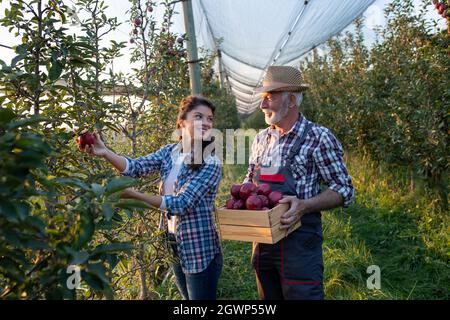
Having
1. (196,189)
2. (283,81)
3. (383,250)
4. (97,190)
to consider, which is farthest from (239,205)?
(383,250)

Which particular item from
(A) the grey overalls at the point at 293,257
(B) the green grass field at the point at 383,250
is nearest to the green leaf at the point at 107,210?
(A) the grey overalls at the point at 293,257

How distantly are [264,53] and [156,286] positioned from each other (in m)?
5.99

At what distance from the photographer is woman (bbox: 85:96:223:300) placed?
6.19 feet

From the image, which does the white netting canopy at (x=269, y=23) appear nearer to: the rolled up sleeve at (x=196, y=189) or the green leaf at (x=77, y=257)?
the rolled up sleeve at (x=196, y=189)

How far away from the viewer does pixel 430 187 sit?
4.37 m

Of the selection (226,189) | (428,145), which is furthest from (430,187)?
(226,189)

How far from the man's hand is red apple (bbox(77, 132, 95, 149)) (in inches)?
30.7

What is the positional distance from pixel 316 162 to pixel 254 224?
0.36 metres

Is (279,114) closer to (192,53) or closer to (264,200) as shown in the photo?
(264,200)

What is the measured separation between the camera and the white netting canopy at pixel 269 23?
609 centimetres

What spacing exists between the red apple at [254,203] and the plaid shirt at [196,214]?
0.67 feet

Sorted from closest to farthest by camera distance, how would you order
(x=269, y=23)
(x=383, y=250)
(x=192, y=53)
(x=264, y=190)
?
(x=264, y=190)
(x=192, y=53)
(x=383, y=250)
(x=269, y=23)

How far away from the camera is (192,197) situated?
1.85 m
